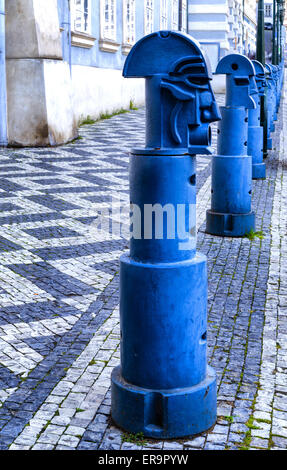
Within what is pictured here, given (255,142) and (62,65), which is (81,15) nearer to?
(62,65)

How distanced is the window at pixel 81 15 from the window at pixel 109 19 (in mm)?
1425

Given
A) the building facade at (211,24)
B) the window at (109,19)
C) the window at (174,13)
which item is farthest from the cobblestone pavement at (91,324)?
the building facade at (211,24)

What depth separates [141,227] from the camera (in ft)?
9.89

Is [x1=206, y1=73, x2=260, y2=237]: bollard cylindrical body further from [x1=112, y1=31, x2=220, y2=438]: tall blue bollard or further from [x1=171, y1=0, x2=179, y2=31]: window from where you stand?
[x1=171, y1=0, x2=179, y2=31]: window

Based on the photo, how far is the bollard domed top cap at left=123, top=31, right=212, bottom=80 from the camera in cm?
294

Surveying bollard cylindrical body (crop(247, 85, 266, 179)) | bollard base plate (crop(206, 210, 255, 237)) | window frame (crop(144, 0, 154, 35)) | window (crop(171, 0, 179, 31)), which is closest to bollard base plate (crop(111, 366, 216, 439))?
bollard base plate (crop(206, 210, 255, 237))

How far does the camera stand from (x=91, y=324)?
444cm

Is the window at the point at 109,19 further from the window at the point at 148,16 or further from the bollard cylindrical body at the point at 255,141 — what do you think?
the bollard cylindrical body at the point at 255,141

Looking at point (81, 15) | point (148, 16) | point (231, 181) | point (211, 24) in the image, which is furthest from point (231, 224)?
point (211, 24)

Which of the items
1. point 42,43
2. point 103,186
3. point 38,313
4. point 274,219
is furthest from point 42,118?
point 38,313

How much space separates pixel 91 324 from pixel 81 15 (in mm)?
15172

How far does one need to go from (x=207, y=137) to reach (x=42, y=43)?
10.5m

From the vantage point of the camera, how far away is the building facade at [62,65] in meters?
12.7

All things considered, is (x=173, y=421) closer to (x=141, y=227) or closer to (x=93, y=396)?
(x=93, y=396)
